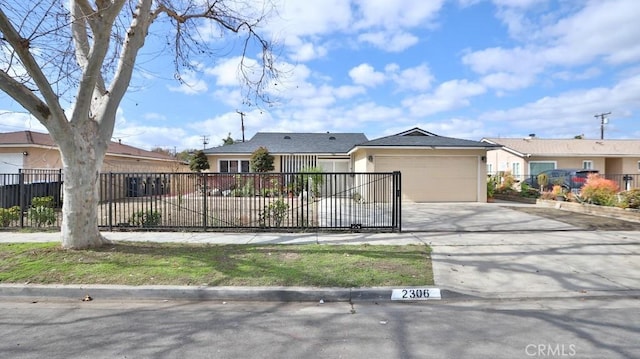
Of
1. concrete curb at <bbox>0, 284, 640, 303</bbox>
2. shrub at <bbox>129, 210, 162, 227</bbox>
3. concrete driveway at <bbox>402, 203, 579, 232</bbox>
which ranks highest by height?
shrub at <bbox>129, 210, 162, 227</bbox>

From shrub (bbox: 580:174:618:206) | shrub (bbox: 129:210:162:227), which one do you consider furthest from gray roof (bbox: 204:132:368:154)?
shrub (bbox: 129:210:162:227)

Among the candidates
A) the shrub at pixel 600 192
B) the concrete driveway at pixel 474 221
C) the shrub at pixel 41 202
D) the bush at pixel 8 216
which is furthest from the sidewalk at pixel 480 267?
the shrub at pixel 600 192

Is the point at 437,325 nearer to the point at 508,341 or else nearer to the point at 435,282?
the point at 508,341

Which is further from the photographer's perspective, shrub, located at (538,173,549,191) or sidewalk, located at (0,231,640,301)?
shrub, located at (538,173,549,191)

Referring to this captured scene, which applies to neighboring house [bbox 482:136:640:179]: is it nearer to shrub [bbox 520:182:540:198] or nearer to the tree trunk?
shrub [bbox 520:182:540:198]

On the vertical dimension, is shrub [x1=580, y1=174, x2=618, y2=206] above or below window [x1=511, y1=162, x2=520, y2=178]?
below

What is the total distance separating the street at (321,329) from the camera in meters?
3.59

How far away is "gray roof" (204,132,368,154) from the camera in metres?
25.6

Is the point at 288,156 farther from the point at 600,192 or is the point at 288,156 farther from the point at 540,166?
the point at 540,166

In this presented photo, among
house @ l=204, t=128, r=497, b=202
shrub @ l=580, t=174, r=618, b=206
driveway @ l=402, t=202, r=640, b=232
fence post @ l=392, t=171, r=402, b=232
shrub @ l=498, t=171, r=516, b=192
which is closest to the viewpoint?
fence post @ l=392, t=171, r=402, b=232

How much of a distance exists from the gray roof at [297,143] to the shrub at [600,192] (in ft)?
44.3

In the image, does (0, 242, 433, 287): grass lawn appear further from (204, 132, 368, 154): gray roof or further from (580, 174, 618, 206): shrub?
(204, 132, 368, 154): gray roof

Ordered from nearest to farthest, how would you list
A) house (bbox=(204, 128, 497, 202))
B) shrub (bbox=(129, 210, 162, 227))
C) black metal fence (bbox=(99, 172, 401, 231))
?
black metal fence (bbox=(99, 172, 401, 231)), shrub (bbox=(129, 210, 162, 227)), house (bbox=(204, 128, 497, 202))

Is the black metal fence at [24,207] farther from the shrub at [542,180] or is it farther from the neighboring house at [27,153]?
the shrub at [542,180]
